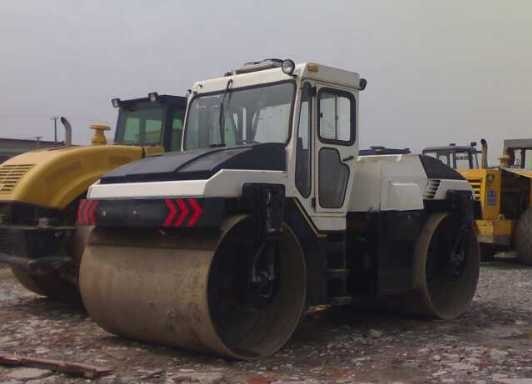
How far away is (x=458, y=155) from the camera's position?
14.0 metres

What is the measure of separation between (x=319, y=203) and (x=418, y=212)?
52.7 inches

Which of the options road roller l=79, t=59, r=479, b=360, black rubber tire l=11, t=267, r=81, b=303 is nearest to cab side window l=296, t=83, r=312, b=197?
road roller l=79, t=59, r=479, b=360

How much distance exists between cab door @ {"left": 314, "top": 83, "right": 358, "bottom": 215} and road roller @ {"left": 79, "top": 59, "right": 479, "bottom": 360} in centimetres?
1

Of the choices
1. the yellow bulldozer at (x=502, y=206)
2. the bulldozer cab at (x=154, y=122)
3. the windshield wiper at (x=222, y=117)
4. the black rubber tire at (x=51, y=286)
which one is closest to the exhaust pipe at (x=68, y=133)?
the bulldozer cab at (x=154, y=122)

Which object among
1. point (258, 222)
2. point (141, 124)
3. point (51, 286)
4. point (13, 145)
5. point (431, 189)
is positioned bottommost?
point (51, 286)

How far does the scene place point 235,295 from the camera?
5.90 meters

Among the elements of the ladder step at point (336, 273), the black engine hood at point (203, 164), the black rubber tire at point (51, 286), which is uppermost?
the black engine hood at point (203, 164)

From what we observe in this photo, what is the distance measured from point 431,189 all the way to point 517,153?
7811 millimetres

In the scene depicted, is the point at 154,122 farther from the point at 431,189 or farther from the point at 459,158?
the point at 459,158

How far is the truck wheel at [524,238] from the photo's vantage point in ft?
40.7

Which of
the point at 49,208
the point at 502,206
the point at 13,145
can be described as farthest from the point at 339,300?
the point at 13,145

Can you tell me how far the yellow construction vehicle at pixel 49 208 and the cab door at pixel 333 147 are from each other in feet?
8.35

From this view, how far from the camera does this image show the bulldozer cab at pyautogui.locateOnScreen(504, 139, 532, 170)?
46.9 ft

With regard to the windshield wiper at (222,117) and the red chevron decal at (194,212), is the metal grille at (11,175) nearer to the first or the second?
the windshield wiper at (222,117)
